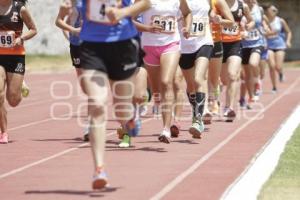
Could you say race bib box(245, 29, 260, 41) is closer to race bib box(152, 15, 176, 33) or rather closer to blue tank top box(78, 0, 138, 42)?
race bib box(152, 15, 176, 33)

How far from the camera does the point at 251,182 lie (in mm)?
8977

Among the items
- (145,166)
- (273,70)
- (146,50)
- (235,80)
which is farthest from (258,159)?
(273,70)

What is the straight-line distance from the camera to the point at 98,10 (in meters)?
8.91

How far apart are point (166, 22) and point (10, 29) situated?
2165mm

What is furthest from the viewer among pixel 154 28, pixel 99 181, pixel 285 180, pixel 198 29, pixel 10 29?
pixel 198 29

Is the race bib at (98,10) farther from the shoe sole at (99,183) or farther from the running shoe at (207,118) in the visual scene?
the running shoe at (207,118)

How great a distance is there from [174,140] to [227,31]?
371 centimetres

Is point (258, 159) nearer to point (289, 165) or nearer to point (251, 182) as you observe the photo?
point (289, 165)

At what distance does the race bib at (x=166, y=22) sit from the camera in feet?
40.2

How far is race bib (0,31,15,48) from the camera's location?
1294 centimetres

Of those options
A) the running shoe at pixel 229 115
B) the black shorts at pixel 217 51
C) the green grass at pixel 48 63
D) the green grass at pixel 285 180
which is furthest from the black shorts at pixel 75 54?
the green grass at pixel 48 63

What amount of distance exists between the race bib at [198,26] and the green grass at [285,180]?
8.16 ft

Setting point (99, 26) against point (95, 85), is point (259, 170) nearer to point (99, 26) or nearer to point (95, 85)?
point (95, 85)

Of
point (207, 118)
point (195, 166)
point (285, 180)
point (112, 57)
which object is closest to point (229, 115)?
point (207, 118)
